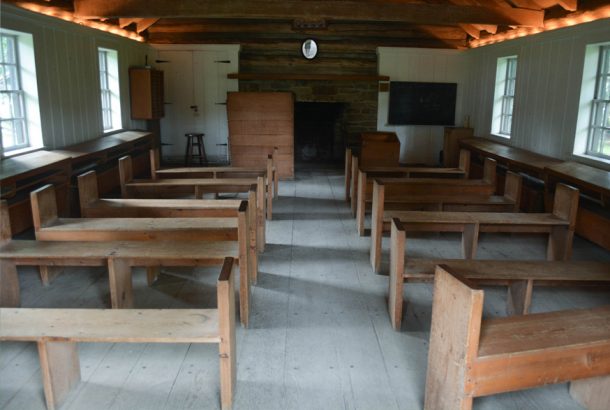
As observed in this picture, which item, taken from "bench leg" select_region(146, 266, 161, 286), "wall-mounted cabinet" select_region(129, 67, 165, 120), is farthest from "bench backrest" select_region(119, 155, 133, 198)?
"wall-mounted cabinet" select_region(129, 67, 165, 120)

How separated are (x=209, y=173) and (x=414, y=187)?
2.69m

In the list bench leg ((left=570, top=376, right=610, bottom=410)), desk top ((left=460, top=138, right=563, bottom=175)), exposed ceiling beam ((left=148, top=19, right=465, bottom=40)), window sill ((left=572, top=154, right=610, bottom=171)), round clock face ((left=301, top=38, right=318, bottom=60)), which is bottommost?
bench leg ((left=570, top=376, right=610, bottom=410))

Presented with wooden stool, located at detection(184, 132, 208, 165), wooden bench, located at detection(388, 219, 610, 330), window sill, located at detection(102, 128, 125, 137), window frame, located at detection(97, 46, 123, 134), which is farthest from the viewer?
wooden stool, located at detection(184, 132, 208, 165)

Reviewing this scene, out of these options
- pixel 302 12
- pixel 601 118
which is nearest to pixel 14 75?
pixel 302 12

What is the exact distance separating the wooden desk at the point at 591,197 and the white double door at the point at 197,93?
21.7 ft

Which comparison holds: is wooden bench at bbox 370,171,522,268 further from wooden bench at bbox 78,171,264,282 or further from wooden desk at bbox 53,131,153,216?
wooden desk at bbox 53,131,153,216

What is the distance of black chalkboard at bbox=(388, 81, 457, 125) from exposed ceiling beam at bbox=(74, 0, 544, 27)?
3056mm

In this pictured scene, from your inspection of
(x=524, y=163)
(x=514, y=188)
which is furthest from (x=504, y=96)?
(x=514, y=188)

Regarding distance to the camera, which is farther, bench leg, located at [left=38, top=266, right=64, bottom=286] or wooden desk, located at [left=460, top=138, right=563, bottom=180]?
wooden desk, located at [left=460, top=138, right=563, bottom=180]

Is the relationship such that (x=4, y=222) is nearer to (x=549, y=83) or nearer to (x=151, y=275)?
(x=151, y=275)

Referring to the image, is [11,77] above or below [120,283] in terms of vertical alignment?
above

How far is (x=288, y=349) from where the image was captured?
305 cm

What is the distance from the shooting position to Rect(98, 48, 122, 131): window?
8.10 metres

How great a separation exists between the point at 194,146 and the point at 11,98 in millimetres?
5232
